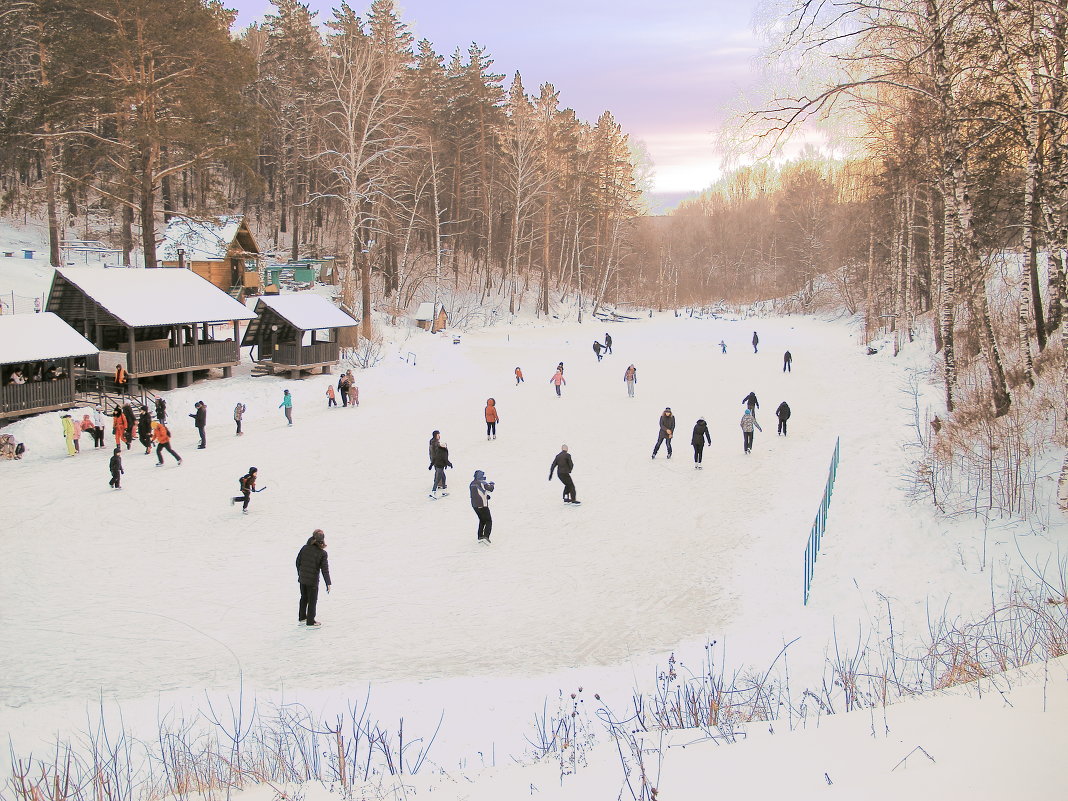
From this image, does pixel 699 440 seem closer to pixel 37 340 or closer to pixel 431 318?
pixel 37 340

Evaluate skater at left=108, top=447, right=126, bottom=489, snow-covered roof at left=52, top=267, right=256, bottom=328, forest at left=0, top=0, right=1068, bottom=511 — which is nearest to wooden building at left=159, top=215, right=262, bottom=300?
forest at left=0, top=0, right=1068, bottom=511

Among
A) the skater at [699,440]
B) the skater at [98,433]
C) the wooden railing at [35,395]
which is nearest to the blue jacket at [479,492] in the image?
the skater at [699,440]

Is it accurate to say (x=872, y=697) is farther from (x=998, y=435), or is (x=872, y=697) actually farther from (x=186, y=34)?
(x=186, y=34)

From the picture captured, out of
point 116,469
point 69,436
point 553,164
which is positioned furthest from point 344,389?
point 553,164

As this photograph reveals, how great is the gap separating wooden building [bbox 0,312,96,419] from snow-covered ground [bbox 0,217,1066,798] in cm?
98

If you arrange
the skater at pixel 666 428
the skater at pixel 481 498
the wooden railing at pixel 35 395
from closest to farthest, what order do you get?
the skater at pixel 481 498 < the skater at pixel 666 428 < the wooden railing at pixel 35 395

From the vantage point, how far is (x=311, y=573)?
9.56 meters

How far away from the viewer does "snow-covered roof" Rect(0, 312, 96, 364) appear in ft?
67.4

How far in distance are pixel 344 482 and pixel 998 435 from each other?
13.0 meters

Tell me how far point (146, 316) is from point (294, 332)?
21.9 feet

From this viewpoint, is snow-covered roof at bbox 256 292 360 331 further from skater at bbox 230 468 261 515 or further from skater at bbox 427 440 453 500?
skater at bbox 427 440 453 500

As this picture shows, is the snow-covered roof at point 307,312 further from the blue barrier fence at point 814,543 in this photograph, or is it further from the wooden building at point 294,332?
the blue barrier fence at point 814,543

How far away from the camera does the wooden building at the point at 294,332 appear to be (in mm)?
28594

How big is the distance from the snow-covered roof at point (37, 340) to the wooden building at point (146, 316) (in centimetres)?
191
